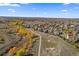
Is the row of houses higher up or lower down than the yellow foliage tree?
higher up

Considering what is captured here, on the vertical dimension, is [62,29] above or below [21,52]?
above

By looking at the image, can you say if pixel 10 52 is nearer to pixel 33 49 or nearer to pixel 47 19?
pixel 33 49

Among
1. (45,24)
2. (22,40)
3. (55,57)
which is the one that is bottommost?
(55,57)

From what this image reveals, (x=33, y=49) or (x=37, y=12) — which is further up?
(x=37, y=12)

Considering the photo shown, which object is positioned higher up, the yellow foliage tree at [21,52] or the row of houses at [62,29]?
the row of houses at [62,29]

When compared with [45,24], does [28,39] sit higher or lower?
lower

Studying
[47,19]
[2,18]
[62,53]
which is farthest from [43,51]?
[2,18]

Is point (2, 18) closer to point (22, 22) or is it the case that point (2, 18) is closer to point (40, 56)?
point (22, 22)

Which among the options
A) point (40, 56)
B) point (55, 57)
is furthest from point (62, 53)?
point (40, 56)
